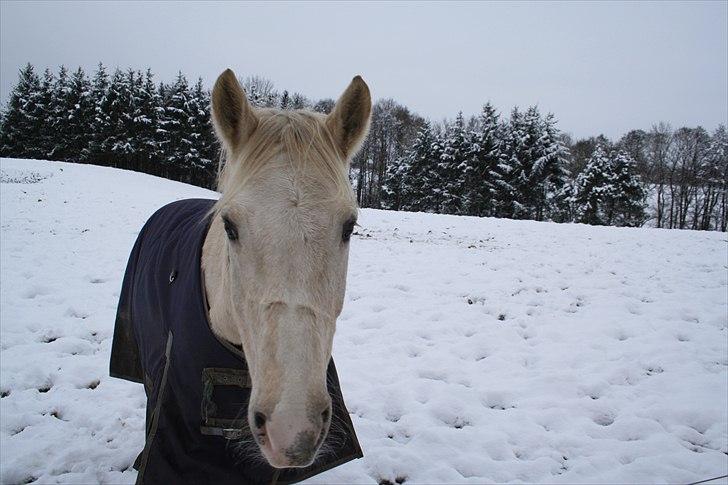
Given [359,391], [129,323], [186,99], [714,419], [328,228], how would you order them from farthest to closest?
[186,99] → [359,391] → [714,419] → [129,323] → [328,228]

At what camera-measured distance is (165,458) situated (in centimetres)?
205

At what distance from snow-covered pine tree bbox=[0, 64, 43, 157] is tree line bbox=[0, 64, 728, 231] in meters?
0.10

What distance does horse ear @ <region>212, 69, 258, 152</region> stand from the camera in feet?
5.88

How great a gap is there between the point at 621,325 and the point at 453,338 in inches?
109

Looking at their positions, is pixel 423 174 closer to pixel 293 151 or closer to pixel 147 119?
pixel 147 119

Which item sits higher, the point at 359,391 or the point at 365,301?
the point at 365,301

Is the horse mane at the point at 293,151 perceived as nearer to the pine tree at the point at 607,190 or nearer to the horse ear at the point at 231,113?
the horse ear at the point at 231,113

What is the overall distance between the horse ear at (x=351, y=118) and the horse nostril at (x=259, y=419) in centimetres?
128

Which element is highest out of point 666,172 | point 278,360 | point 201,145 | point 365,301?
point 666,172

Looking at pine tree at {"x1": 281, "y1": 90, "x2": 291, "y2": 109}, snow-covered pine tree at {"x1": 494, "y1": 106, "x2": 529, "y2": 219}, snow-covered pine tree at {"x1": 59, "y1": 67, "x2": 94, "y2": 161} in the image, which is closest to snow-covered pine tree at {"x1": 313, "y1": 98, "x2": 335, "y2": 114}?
pine tree at {"x1": 281, "y1": 90, "x2": 291, "y2": 109}

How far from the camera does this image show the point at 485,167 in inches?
1355

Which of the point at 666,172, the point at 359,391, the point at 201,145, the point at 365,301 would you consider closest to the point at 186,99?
the point at 201,145

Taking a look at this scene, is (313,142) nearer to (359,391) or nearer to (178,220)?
(178,220)

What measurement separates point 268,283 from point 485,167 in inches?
1398
